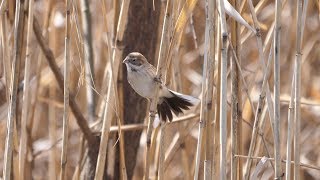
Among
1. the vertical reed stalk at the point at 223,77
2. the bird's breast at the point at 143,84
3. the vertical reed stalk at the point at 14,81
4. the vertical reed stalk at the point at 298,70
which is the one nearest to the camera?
the vertical reed stalk at the point at 223,77

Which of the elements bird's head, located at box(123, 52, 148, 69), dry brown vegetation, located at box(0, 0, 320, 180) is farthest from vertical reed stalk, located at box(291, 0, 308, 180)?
bird's head, located at box(123, 52, 148, 69)

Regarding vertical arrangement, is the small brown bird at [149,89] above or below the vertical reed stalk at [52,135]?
above

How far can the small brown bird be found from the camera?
6.26 ft

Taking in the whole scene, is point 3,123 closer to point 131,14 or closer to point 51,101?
point 51,101

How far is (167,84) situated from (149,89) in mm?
66

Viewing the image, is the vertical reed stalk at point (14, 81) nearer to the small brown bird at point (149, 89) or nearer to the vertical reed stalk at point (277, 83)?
the small brown bird at point (149, 89)

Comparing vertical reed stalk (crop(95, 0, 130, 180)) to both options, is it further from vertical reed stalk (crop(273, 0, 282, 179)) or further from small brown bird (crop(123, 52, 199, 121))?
vertical reed stalk (crop(273, 0, 282, 179))

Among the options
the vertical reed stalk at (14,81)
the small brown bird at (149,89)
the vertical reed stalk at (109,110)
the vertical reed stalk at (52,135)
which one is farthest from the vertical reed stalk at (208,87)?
the vertical reed stalk at (52,135)

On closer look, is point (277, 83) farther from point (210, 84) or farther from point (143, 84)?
point (143, 84)

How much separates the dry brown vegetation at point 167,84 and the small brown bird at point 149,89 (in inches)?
1.8

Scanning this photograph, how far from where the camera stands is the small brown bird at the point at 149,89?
191 cm

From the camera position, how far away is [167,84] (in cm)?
184

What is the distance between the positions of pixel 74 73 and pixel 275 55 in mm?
1563

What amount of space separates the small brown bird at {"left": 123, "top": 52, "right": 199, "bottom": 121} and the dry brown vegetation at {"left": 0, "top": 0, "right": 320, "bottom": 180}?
1.8 inches
